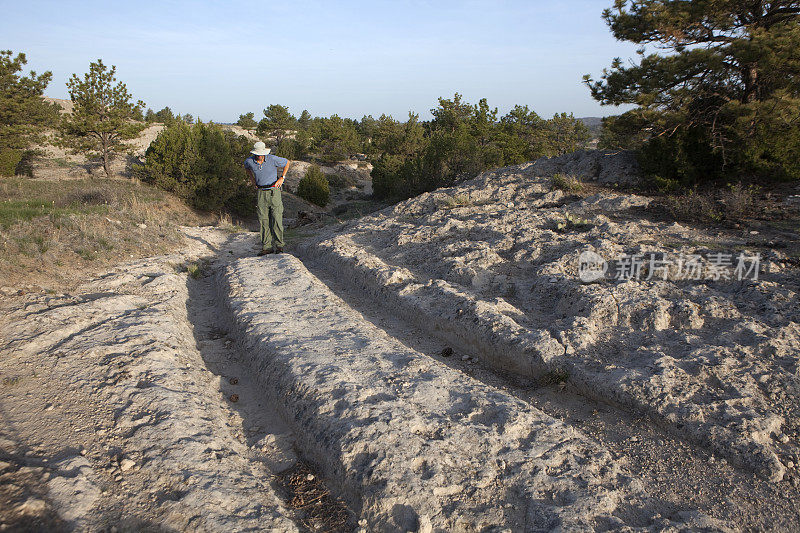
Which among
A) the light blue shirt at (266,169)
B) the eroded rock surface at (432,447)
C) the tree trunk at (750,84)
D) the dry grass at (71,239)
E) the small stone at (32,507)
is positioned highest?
the tree trunk at (750,84)

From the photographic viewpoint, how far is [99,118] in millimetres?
17906

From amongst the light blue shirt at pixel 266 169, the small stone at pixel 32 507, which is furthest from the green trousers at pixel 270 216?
the small stone at pixel 32 507

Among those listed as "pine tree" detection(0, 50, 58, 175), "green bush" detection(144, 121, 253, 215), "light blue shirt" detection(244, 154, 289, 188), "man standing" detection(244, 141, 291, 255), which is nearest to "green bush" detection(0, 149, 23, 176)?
"pine tree" detection(0, 50, 58, 175)

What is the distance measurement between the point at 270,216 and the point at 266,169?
0.97 meters

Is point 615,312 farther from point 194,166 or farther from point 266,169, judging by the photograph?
point 194,166

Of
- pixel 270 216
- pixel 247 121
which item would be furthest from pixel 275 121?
pixel 270 216

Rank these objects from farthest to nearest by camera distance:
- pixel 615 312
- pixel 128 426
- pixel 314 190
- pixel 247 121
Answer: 1. pixel 247 121
2. pixel 314 190
3. pixel 615 312
4. pixel 128 426

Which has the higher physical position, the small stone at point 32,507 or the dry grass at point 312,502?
the small stone at point 32,507

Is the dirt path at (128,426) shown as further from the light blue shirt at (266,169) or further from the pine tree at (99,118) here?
the pine tree at (99,118)

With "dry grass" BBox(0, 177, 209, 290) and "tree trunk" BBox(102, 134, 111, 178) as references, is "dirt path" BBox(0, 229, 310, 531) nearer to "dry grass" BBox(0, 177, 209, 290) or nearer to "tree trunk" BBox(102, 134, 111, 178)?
"dry grass" BBox(0, 177, 209, 290)

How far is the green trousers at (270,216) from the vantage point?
830 cm

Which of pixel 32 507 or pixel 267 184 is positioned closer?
pixel 32 507

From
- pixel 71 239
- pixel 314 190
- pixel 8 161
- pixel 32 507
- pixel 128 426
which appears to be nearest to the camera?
pixel 32 507

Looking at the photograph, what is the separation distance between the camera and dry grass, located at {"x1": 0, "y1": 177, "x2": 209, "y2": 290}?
231 inches
